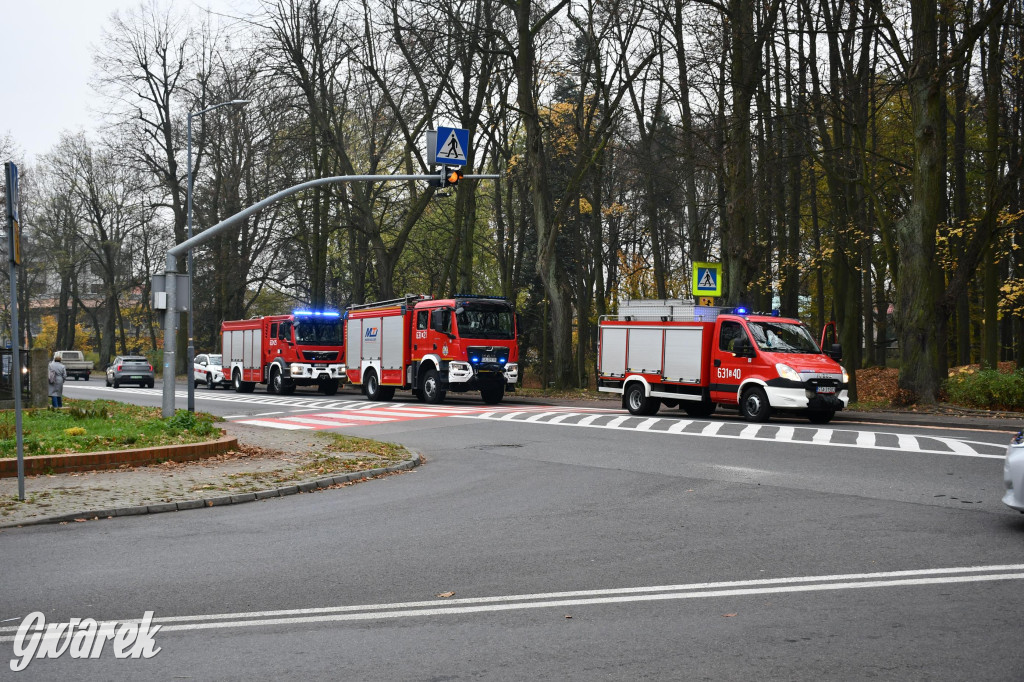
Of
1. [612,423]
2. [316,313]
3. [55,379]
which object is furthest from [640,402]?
[316,313]

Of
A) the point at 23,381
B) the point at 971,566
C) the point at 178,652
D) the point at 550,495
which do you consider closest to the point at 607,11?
the point at 23,381

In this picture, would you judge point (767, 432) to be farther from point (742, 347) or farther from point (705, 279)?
point (705, 279)

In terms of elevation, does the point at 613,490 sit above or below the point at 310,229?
below

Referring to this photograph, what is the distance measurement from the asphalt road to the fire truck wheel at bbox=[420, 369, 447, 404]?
16.6 m

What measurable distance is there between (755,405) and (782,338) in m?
1.63

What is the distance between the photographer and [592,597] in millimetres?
6336

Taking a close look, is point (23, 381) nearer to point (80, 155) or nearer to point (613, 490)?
point (613, 490)

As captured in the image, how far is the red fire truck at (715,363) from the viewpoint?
2056cm

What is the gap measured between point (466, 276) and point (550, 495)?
2814 cm

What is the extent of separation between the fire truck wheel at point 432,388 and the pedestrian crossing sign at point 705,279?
8777 millimetres

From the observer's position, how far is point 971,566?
23.2 feet

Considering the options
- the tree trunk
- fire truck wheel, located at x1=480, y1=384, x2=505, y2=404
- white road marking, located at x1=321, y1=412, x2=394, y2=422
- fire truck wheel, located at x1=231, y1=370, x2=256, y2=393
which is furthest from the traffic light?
fire truck wheel, located at x1=231, y1=370, x2=256, y2=393

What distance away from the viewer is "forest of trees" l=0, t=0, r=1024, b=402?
80.5 feet

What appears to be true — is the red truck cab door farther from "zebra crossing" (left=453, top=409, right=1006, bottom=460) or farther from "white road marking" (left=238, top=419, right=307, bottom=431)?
"white road marking" (left=238, top=419, right=307, bottom=431)
